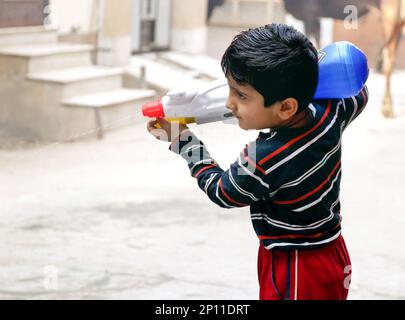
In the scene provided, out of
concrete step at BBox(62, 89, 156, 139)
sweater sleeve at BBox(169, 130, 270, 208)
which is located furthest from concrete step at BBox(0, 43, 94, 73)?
sweater sleeve at BBox(169, 130, 270, 208)

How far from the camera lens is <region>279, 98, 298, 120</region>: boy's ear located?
5.02 feet

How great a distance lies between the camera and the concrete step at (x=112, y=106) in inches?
239

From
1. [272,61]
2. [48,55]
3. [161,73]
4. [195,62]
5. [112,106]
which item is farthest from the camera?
[195,62]

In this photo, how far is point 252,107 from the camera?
153cm

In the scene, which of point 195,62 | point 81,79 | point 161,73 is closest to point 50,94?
point 81,79

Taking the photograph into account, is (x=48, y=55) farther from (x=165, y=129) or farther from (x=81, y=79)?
(x=165, y=129)

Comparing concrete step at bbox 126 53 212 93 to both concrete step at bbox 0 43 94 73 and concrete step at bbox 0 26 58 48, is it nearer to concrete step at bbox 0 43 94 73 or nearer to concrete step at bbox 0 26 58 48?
concrete step at bbox 0 43 94 73

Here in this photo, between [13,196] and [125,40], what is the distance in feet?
10.0

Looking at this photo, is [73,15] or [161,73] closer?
[73,15]

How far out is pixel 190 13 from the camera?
27.2 ft

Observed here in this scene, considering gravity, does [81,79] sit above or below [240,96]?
below

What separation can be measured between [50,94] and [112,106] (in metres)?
0.51

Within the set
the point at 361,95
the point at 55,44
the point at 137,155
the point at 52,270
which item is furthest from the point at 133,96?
the point at 361,95

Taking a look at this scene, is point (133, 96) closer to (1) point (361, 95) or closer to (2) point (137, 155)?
(2) point (137, 155)
